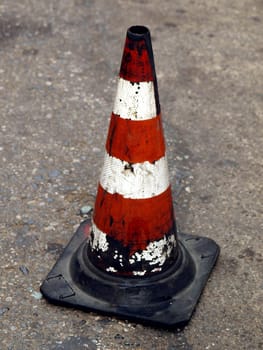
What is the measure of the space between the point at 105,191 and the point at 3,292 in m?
0.63

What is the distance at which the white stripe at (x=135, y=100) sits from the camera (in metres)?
2.98

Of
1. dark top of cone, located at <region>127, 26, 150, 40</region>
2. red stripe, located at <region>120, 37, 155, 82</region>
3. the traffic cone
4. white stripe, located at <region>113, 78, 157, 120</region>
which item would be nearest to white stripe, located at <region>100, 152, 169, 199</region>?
the traffic cone

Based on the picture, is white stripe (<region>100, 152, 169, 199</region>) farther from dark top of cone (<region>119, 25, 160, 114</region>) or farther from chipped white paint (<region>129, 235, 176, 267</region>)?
dark top of cone (<region>119, 25, 160, 114</region>)

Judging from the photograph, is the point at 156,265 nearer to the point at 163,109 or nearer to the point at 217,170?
the point at 217,170

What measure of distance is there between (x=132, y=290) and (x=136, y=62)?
0.94m

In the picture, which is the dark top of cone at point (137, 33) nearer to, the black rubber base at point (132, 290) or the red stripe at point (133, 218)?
the red stripe at point (133, 218)

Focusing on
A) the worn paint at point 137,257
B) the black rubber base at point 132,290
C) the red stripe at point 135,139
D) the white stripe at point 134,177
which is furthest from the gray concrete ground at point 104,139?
the red stripe at point 135,139

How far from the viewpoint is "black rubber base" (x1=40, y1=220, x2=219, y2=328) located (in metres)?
3.13

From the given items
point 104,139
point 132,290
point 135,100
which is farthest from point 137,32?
point 104,139

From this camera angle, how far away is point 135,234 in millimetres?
3170

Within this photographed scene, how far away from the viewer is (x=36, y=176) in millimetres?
4070

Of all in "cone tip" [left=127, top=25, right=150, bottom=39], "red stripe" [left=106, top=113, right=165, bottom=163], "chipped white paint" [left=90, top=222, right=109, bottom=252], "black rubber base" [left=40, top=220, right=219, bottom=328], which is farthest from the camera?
"chipped white paint" [left=90, top=222, right=109, bottom=252]

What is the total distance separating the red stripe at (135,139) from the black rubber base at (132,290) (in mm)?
532

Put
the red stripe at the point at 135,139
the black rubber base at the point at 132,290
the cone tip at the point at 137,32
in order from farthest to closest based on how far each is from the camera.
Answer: the black rubber base at the point at 132,290, the red stripe at the point at 135,139, the cone tip at the point at 137,32
